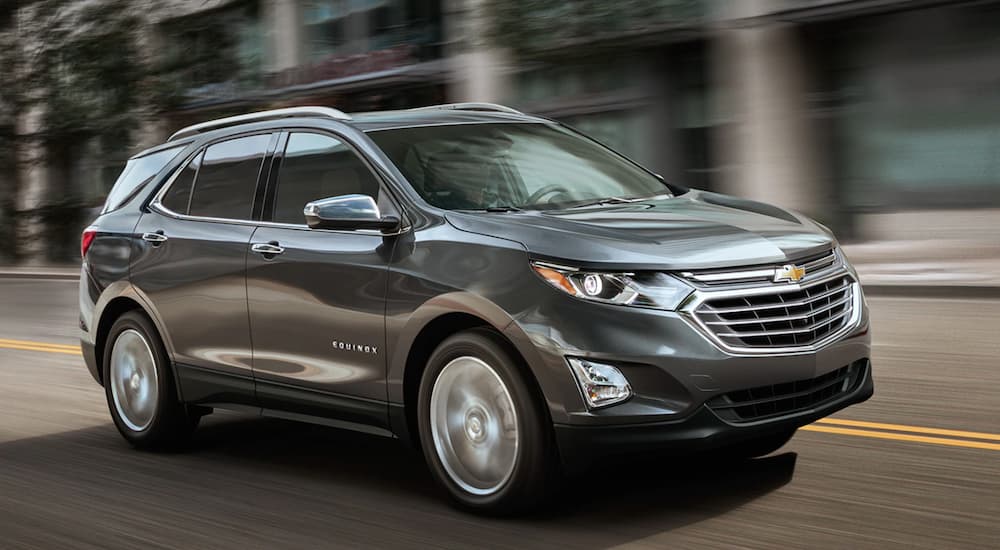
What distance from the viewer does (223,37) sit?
31031 mm

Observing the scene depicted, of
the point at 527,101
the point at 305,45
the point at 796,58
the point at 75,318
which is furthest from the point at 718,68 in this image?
the point at 305,45

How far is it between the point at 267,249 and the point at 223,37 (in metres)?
25.9

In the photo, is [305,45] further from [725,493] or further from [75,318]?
[725,493]

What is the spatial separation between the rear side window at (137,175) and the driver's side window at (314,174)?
1314 mm

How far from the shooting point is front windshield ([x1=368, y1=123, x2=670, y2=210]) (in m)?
5.77

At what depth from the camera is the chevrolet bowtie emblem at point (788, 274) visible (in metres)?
5.04

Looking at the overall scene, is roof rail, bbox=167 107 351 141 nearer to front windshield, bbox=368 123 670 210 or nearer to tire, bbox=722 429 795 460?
front windshield, bbox=368 123 670 210

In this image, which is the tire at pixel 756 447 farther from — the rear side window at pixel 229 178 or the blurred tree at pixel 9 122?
the blurred tree at pixel 9 122

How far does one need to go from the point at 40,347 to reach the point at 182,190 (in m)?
5.95

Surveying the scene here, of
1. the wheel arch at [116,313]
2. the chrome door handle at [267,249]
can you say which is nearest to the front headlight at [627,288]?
the chrome door handle at [267,249]

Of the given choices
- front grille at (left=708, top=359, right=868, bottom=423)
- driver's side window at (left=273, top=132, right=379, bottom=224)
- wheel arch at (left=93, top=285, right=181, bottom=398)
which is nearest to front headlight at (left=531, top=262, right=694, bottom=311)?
front grille at (left=708, top=359, right=868, bottom=423)

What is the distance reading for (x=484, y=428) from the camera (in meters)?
5.22

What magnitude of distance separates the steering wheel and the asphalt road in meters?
1.20

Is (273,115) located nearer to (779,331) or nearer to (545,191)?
(545,191)
